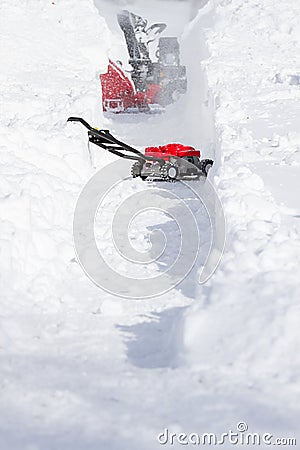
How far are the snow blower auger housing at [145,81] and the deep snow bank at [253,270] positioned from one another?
15.9 ft

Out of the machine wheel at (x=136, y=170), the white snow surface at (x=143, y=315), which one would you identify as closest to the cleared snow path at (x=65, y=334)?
the white snow surface at (x=143, y=315)

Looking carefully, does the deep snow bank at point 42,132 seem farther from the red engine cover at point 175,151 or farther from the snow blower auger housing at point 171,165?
the red engine cover at point 175,151

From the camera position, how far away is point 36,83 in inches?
520

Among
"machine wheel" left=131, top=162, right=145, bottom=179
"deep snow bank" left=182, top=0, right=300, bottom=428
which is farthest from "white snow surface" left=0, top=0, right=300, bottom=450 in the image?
"machine wheel" left=131, top=162, right=145, bottom=179

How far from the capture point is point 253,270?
405cm

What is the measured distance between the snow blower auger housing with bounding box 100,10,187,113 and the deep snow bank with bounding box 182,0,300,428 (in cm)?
485

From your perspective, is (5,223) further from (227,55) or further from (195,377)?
(227,55)

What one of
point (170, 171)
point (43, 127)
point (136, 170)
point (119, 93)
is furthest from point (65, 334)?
point (119, 93)

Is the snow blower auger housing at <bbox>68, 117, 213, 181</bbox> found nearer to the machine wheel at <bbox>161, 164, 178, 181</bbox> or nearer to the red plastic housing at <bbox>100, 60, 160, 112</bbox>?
the machine wheel at <bbox>161, 164, 178, 181</bbox>

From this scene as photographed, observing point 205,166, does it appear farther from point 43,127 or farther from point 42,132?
point 43,127

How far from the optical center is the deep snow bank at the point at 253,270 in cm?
331

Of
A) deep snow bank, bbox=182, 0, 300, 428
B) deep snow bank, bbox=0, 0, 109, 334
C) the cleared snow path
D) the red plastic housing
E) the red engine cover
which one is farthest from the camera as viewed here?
the red plastic housing

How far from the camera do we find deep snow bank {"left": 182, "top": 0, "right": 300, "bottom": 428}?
3311mm

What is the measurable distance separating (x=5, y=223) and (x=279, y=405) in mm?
3211
